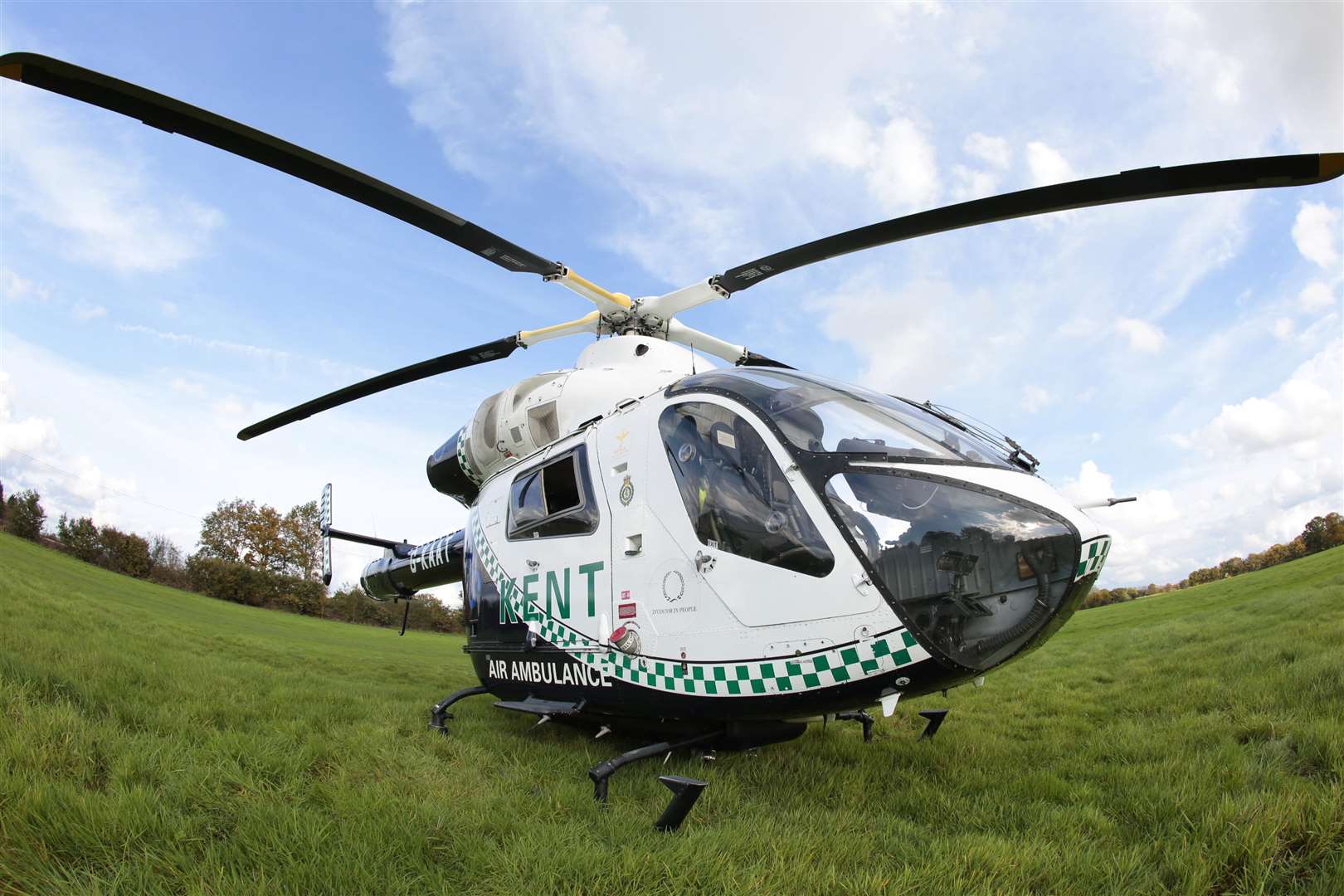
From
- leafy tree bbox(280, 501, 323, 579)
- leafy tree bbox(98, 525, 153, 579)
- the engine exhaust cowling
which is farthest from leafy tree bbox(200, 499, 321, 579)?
the engine exhaust cowling

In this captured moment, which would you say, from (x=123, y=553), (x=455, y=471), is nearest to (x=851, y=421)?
(x=455, y=471)

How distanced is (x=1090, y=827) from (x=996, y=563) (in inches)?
50.0

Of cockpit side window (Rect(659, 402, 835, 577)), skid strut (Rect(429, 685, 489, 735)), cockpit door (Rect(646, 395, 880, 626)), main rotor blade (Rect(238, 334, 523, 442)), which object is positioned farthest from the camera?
main rotor blade (Rect(238, 334, 523, 442))

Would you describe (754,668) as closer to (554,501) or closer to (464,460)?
(554,501)

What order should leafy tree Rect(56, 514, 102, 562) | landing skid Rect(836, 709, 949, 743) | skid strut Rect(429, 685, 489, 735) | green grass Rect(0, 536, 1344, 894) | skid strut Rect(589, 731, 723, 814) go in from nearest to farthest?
green grass Rect(0, 536, 1344, 894), skid strut Rect(589, 731, 723, 814), landing skid Rect(836, 709, 949, 743), skid strut Rect(429, 685, 489, 735), leafy tree Rect(56, 514, 102, 562)

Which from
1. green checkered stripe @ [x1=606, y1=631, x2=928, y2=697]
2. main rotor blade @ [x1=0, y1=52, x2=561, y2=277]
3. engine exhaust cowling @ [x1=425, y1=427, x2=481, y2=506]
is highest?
main rotor blade @ [x1=0, y1=52, x2=561, y2=277]

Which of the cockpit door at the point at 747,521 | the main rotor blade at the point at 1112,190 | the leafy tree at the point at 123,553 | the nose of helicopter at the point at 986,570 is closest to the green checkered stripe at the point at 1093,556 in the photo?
the nose of helicopter at the point at 986,570

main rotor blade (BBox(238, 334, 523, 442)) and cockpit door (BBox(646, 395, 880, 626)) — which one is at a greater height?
main rotor blade (BBox(238, 334, 523, 442))

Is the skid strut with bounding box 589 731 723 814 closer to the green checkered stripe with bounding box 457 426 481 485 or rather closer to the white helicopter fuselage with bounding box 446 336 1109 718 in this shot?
the white helicopter fuselage with bounding box 446 336 1109 718

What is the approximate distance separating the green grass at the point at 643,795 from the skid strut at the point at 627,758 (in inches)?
5.2

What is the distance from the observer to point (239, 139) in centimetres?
427

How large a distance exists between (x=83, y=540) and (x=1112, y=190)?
46880 millimetres

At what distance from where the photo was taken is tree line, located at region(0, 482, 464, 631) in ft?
119

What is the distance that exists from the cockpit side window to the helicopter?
0.04 ft
